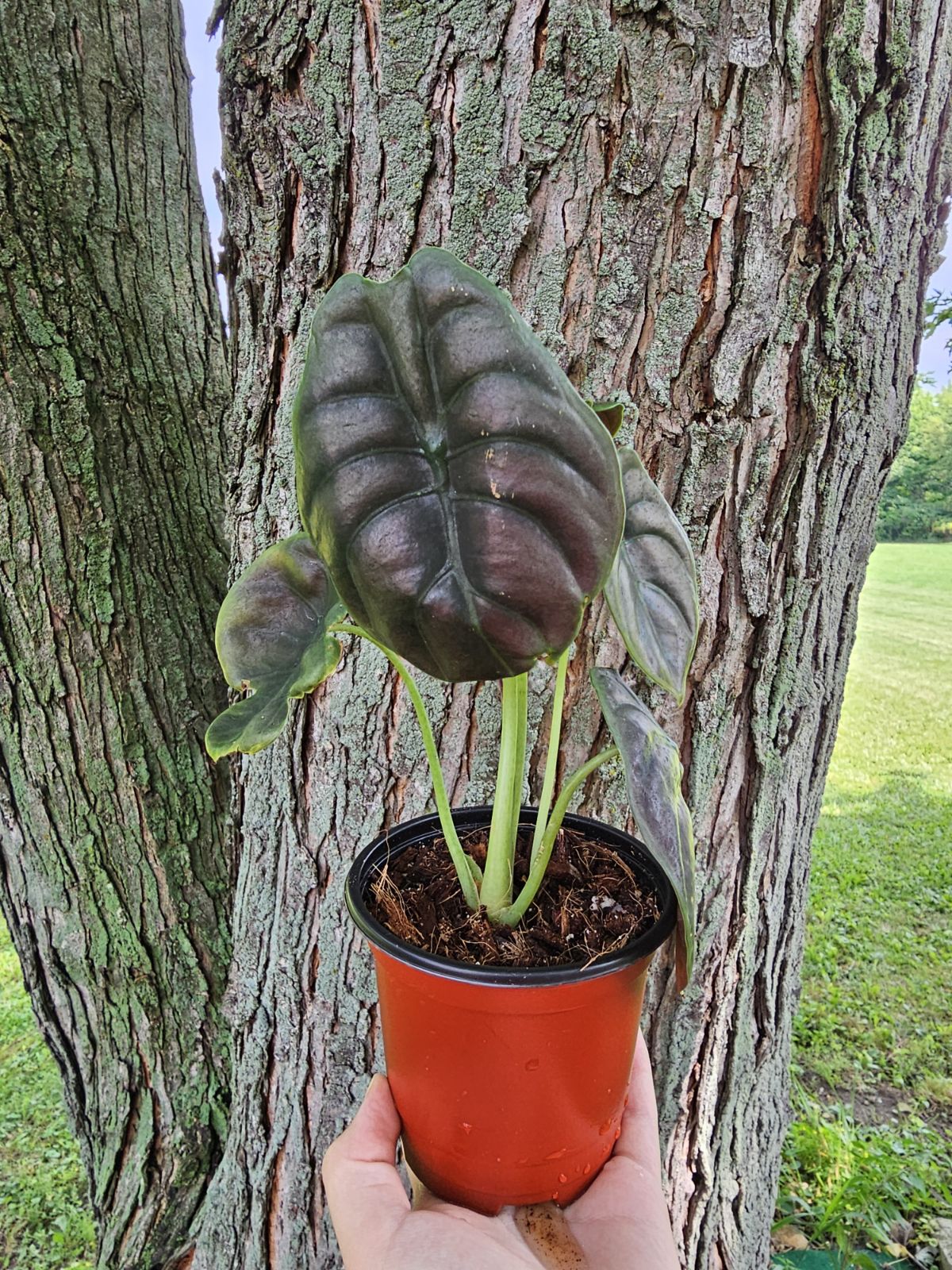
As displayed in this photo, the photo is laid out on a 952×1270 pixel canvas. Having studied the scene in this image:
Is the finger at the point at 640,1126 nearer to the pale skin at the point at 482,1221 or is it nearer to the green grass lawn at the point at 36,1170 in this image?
the pale skin at the point at 482,1221

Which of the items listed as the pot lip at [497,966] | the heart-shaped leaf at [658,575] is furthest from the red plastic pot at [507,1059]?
the heart-shaped leaf at [658,575]

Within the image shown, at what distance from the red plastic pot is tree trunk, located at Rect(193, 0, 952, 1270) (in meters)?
0.29

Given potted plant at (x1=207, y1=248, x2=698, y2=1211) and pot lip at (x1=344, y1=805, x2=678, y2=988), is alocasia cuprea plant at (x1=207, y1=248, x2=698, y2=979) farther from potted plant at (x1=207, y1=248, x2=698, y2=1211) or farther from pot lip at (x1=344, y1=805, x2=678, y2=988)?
pot lip at (x1=344, y1=805, x2=678, y2=988)

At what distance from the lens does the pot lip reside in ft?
1.95

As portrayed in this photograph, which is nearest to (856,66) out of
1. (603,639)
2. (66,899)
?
(603,639)

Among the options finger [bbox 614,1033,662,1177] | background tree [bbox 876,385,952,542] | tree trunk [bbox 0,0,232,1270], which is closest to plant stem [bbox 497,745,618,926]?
finger [bbox 614,1033,662,1177]

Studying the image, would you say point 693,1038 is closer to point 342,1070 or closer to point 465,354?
point 342,1070

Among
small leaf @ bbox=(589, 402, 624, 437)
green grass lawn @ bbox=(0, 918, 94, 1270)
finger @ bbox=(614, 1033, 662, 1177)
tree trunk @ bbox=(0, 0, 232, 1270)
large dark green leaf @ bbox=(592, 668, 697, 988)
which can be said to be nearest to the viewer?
large dark green leaf @ bbox=(592, 668, 697, 988)

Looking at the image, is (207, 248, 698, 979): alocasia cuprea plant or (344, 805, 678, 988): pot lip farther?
(344, 805, 678, 988): pot lip

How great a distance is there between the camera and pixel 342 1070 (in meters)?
1.05

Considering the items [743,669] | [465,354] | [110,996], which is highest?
[465,354]

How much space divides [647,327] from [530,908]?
2.00ft

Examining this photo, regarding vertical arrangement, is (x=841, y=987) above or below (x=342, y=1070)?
below

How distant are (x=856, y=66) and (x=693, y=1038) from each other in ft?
3.81
